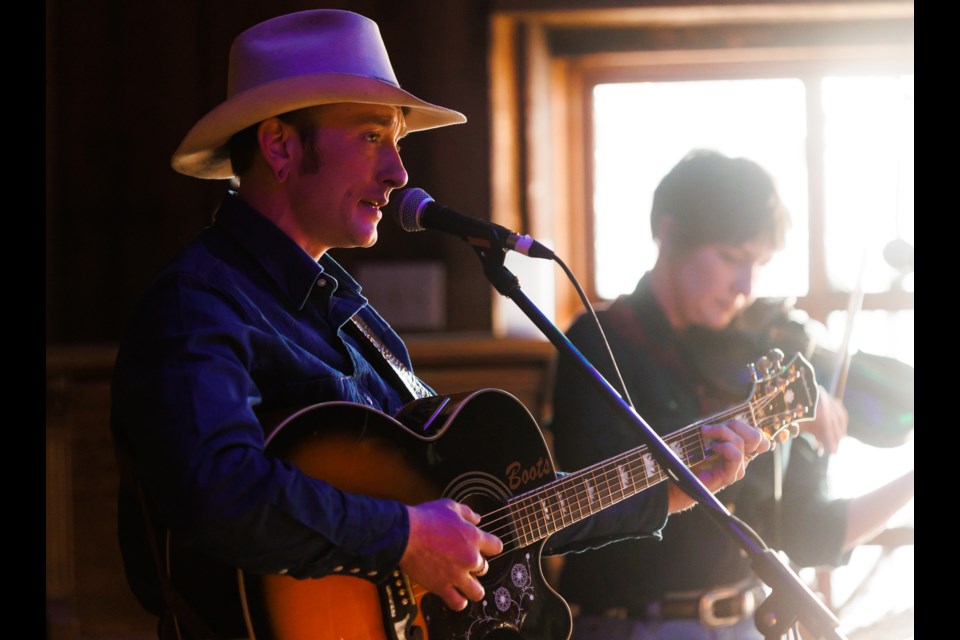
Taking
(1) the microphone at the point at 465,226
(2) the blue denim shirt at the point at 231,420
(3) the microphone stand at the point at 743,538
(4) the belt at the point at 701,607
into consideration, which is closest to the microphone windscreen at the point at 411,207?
(1) the microphone at the point at 465,226

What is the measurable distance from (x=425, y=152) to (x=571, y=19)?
0.71m

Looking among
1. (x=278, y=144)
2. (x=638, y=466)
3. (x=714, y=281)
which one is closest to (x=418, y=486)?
(x=638, y=466)

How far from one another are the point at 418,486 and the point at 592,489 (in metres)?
0.38

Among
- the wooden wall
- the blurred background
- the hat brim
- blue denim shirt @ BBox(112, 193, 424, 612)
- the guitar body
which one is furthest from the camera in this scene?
the blurred background

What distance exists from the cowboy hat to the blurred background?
181cm

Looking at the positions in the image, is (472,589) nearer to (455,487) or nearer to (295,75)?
(455,487)

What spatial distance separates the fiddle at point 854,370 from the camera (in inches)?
88.3

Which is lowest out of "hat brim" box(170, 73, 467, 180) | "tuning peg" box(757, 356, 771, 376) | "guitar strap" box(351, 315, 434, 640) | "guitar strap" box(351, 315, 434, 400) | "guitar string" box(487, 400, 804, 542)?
"guitar strap" box(351, 315, 434, 640)

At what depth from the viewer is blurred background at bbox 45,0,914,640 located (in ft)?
11.6

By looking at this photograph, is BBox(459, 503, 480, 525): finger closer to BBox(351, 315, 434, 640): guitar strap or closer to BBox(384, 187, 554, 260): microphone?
BBox(351, 315, 434, 640): guitar strap

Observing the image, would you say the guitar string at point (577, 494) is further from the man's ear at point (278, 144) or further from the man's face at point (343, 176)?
the man's ear at point (278, 144)

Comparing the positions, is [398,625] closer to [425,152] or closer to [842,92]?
[425,152]

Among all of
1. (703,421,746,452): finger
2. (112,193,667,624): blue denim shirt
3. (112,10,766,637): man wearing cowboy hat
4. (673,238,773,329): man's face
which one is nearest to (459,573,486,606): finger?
(112,10,766,637): man wearing cowboy hat

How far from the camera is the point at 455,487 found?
152cm
